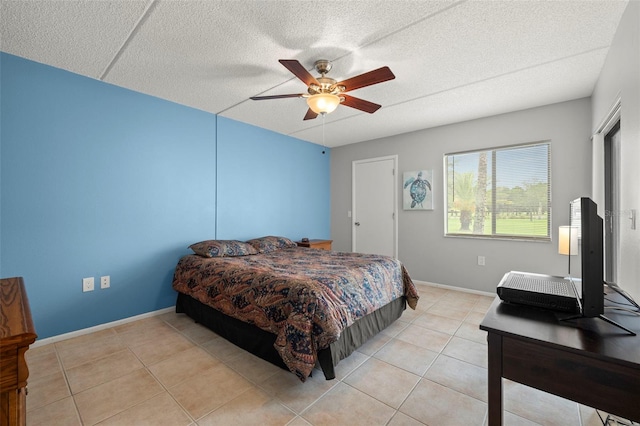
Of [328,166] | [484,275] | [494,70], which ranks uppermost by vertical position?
[494,70]

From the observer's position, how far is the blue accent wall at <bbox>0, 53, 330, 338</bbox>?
231 cm

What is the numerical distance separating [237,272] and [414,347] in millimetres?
1660

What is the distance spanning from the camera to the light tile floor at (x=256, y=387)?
1.58m

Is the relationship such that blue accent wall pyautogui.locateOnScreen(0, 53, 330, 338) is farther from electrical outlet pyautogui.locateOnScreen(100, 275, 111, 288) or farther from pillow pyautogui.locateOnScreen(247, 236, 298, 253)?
pillow pyautogui.locateOnScreen(247, 236, 298, 253)

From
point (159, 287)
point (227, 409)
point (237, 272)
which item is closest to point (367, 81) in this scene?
point (237, 272)

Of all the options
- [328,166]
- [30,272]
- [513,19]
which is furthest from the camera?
[328,166]

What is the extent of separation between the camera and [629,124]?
5.54ft

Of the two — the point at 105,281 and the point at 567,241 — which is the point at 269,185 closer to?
the point at 105,281

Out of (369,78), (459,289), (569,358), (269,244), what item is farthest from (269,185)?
(569,358)

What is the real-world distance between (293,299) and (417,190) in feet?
10.2

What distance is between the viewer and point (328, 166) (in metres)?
5.50

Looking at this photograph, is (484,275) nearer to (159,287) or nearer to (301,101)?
(301,101)

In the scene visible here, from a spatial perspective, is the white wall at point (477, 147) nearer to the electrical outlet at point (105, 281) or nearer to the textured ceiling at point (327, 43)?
the textured ceiling at point (327, 43)

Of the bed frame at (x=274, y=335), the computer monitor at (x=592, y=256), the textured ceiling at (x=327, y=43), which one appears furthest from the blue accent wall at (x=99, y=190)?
the computer monitor at (x=592, y=256)
